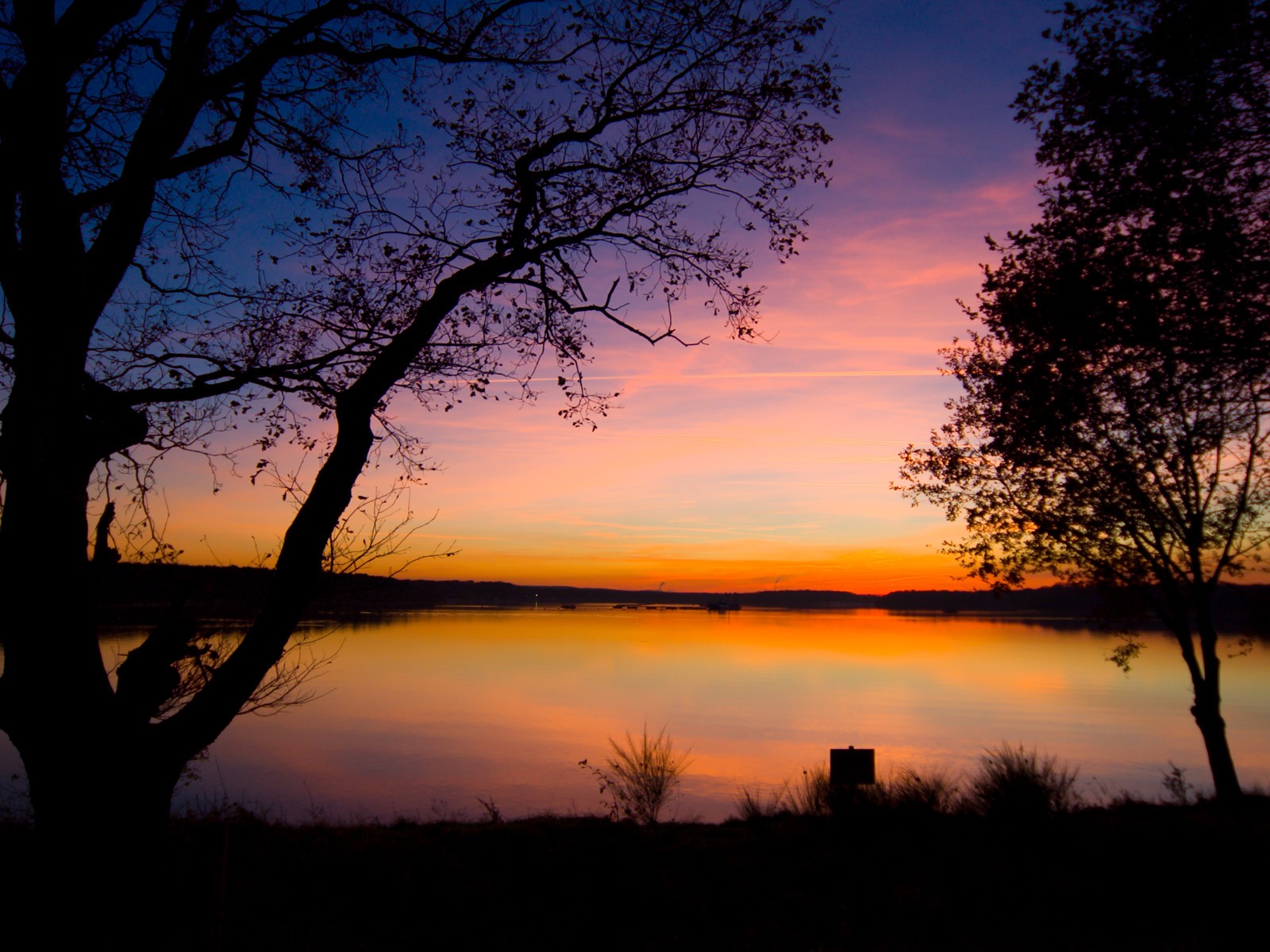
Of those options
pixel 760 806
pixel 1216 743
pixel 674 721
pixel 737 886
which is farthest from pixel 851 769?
pixel 674 721

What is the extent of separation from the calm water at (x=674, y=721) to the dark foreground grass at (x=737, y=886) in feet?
20.8

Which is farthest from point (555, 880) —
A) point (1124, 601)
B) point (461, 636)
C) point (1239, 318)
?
point (461, 636)

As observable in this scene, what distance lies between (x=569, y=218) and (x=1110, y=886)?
7478 mm

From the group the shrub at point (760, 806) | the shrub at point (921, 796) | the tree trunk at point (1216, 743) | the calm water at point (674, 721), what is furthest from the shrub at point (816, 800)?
the tree trunk at point (1216, 743)

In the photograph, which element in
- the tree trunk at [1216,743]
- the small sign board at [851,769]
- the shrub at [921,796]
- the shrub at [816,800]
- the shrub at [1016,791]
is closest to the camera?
the shrub at [1016,791]

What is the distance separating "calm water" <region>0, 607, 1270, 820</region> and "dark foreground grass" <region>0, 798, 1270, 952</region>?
20.8ft

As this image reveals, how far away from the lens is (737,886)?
7449 mm

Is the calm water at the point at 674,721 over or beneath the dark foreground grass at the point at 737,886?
beneath

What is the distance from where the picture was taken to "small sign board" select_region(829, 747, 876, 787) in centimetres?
966

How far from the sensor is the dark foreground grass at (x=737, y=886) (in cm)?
629

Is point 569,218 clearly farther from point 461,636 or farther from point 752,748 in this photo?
point 461,636

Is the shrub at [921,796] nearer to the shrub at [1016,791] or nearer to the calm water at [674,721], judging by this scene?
the shrub at [1016,791]

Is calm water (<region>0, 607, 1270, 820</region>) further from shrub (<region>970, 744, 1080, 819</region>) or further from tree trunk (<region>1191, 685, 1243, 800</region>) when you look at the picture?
shrub (<region>970, 744, 1080, 819</region>)

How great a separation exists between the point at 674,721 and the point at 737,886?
19.1 meters
